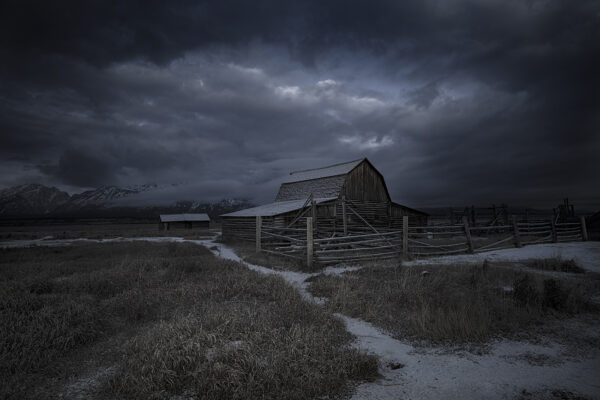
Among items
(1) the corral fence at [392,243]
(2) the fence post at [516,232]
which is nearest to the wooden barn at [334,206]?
(1) the corral fence at [392,243]

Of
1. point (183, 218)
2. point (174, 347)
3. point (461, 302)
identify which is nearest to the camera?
point (174, 347)

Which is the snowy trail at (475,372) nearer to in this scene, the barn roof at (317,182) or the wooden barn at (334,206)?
the wooden barn at (334,206)

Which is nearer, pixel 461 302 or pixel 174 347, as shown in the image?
pixel 174 347

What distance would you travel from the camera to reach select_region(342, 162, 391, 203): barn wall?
26797mm

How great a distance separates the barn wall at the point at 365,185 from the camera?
87.9ft

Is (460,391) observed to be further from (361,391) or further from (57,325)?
(57,325)

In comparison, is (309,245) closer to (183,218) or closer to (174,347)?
(174,347)

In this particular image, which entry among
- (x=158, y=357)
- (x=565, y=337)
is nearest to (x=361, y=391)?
(x=158, y=357)

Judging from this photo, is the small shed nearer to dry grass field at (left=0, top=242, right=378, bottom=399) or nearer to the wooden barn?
the wooden barn

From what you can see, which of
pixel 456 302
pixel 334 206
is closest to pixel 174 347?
pixel 456 302

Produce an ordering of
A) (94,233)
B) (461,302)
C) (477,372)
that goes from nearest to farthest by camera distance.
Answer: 1. (477,372)
2. (461,302)
3. (94,233)

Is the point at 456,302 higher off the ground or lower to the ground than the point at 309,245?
lower

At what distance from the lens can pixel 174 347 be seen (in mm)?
3936

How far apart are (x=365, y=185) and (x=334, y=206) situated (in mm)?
6168
